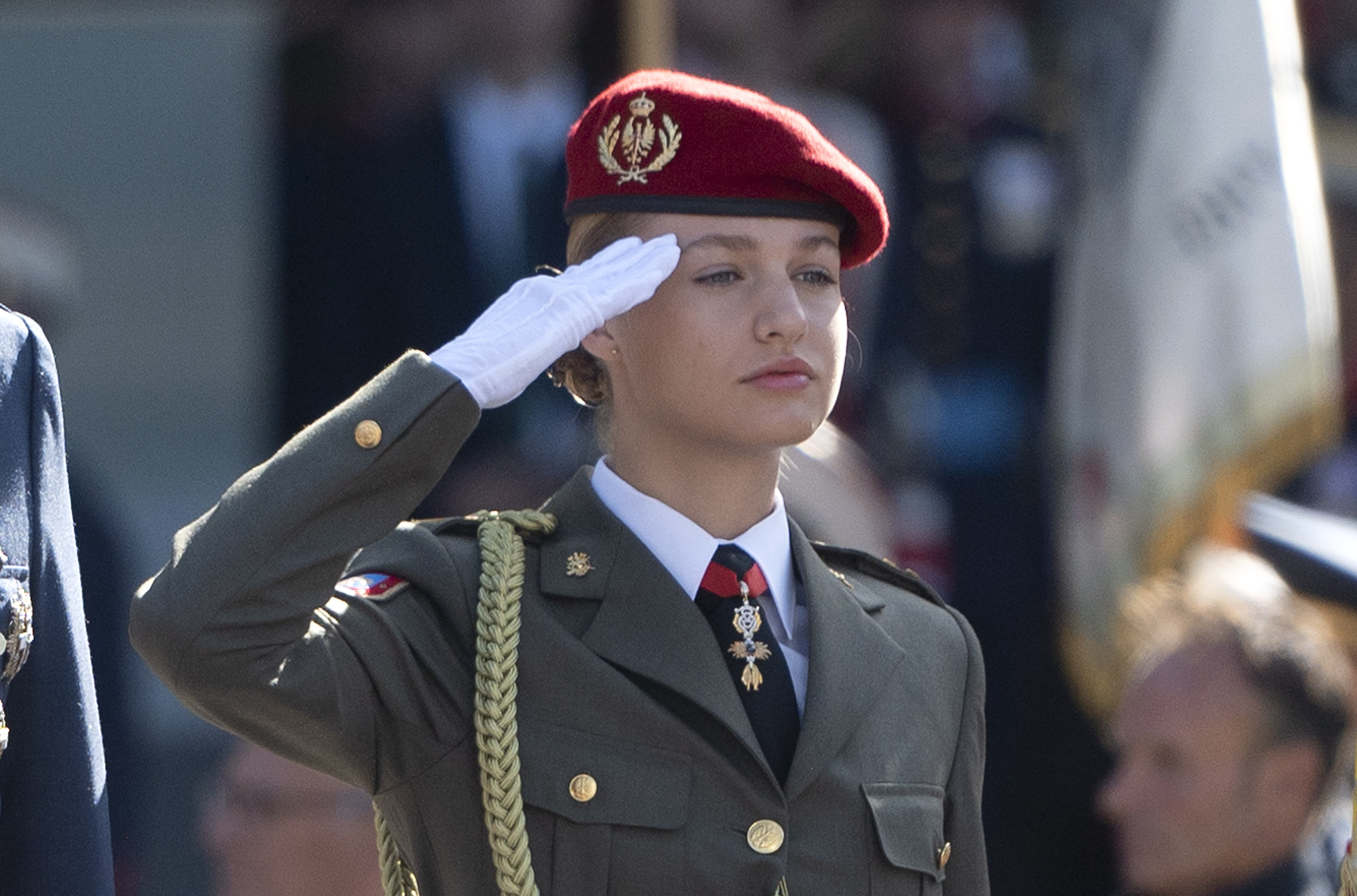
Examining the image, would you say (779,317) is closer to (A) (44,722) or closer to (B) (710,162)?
(B) (710,162)

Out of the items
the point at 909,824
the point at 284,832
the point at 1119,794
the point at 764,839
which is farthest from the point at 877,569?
the point at 1119,794

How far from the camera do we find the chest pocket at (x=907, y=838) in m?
2.62

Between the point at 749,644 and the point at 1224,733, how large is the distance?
2.65 meters

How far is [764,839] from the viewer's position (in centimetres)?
254

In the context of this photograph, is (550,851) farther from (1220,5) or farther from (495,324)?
(1220,5)

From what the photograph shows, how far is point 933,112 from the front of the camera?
5.50 meters

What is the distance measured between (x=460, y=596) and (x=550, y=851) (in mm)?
351

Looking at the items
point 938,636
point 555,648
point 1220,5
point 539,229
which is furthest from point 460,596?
point 1220,5

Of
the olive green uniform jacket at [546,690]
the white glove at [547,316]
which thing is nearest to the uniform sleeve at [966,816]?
the olive green uniform jacket at [546,690]

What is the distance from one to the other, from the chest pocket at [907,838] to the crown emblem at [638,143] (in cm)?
88

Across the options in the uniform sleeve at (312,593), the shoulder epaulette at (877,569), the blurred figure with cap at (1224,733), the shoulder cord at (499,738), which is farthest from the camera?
the blurred figure with cap at (1224,733)

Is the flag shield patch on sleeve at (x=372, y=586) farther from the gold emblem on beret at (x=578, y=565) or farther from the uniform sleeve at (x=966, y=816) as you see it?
the uniform sleeve at (x=966, y=816)

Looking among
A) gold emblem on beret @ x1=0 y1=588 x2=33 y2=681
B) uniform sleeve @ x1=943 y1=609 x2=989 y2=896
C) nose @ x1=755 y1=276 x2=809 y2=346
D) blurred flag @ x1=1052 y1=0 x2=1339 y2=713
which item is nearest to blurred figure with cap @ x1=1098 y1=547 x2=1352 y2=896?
blurred flag @ x1=1052 y1=0 x2=1339 y2=713

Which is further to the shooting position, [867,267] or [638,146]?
[867,267]
